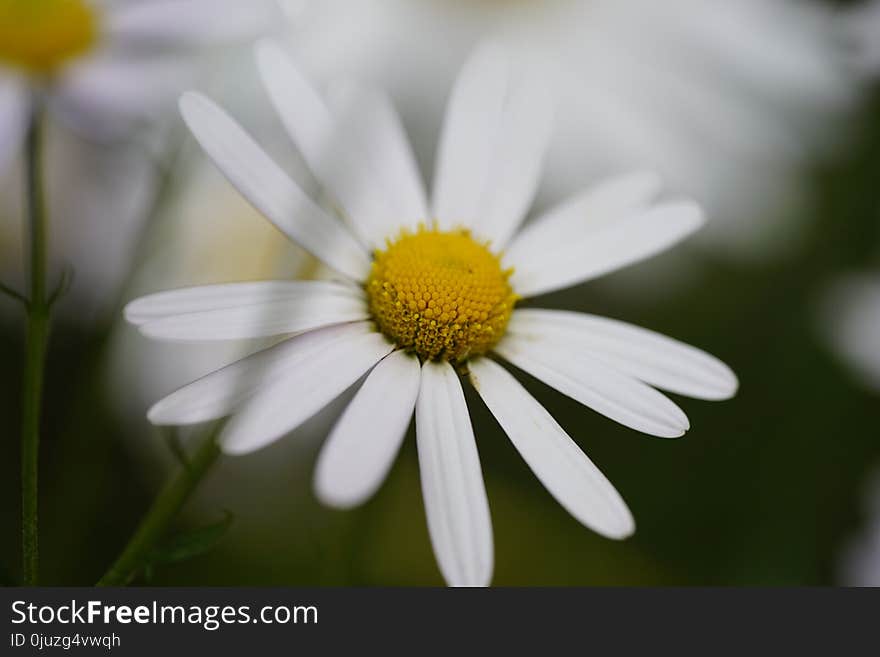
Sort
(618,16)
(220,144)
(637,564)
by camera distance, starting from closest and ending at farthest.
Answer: (220,144) < (637,564) < (618,16)

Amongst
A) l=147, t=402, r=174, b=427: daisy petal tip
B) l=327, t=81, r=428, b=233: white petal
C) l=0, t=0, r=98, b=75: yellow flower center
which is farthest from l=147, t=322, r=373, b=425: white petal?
l=0, t=0, r=98, b=75: yellow flower center

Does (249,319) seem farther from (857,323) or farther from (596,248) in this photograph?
(857,323)

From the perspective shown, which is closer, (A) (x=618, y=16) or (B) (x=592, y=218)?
(B) (x=592, y=218)

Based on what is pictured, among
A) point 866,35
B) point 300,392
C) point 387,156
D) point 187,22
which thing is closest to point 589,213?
point 387,156

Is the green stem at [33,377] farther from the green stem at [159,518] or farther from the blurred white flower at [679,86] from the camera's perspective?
the blurred white flower at [679,86]

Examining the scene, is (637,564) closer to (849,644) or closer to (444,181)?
(849,644)

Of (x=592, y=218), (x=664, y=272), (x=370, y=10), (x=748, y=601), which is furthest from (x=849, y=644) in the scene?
(x=370, y=10)
